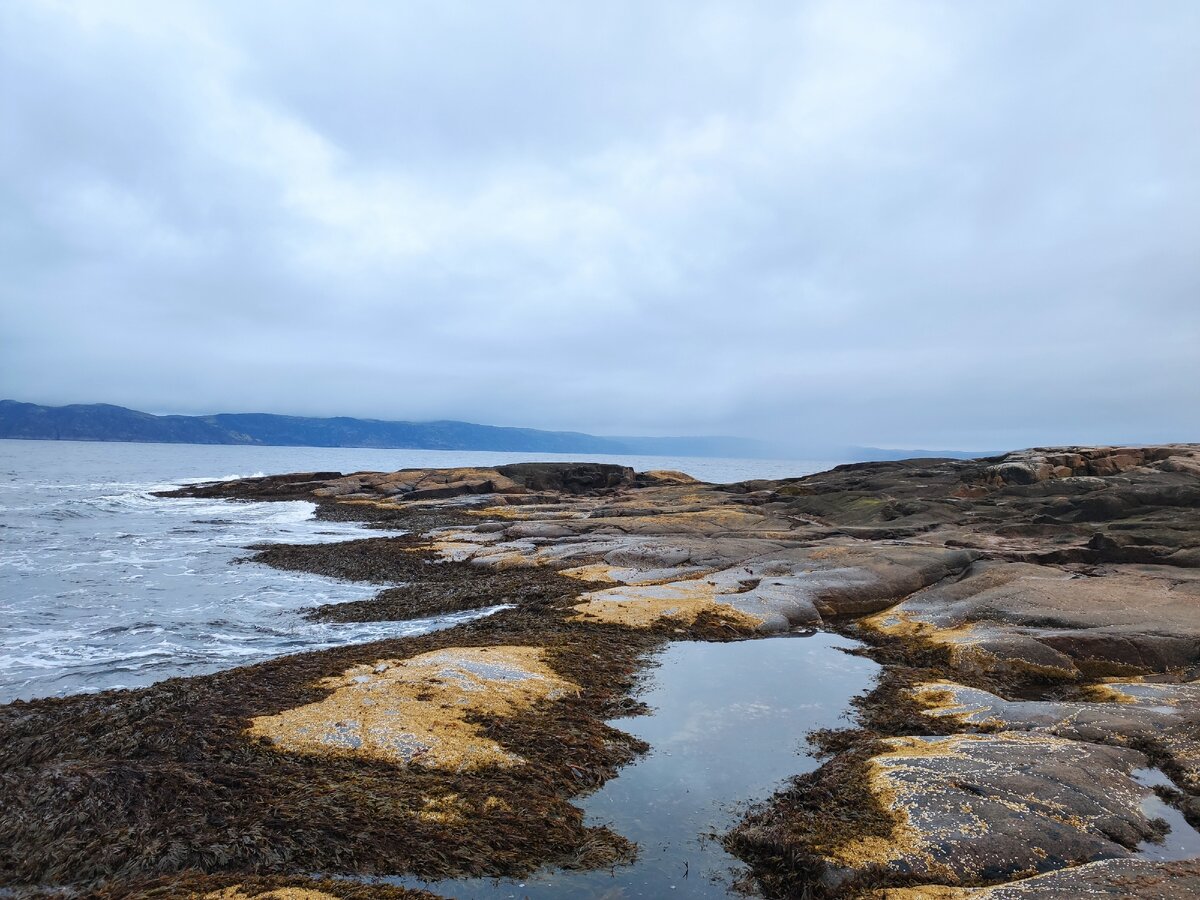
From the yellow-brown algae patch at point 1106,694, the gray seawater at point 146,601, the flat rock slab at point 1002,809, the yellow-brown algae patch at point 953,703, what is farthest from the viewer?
the gray seawater at point 146,601

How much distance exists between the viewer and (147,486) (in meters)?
84.4

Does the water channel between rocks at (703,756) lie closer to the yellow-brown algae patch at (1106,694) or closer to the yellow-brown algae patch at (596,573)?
the yellow-brown algae patch at (1106,694)

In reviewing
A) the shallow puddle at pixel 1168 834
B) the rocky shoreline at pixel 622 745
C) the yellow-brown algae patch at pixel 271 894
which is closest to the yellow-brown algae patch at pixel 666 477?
the rocky shoreline at pixel 622 745

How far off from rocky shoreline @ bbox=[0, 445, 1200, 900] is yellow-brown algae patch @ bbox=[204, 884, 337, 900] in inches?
1.3

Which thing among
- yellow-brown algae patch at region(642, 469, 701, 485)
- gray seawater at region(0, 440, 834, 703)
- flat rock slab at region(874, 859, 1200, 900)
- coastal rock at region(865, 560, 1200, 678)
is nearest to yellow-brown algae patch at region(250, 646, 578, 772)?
flat rock slab at region(874, 859, 1200, 900)

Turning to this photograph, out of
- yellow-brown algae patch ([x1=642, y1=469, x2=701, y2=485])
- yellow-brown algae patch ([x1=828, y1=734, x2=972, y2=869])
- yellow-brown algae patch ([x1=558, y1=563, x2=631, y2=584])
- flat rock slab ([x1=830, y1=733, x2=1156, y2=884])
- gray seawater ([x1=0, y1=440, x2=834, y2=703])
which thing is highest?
yellow-brown algae patch ([x1=642, y1=469, x2=701, y2=485])

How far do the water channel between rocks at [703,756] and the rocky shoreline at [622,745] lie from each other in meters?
0.35

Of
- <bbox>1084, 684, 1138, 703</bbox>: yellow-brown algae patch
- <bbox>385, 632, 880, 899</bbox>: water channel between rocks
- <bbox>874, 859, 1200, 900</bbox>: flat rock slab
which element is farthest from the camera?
<bbox>1084, 684, 1138, 703</bbox>: yellow-brown algae patch

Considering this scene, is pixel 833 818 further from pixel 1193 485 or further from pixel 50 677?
pixel 1193 485

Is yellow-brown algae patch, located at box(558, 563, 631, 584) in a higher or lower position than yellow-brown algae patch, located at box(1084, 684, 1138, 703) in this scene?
lower

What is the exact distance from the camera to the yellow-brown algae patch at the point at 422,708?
9742 millimetres

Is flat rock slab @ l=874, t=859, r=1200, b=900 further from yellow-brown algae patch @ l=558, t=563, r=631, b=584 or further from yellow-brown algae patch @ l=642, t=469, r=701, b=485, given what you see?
yellow-brown algae patch @ l=642, t=469, r=701, b=485

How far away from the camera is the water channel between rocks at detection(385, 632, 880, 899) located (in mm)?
7328

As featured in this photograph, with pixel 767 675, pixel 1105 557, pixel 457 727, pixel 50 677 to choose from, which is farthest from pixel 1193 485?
pixel 50 677
